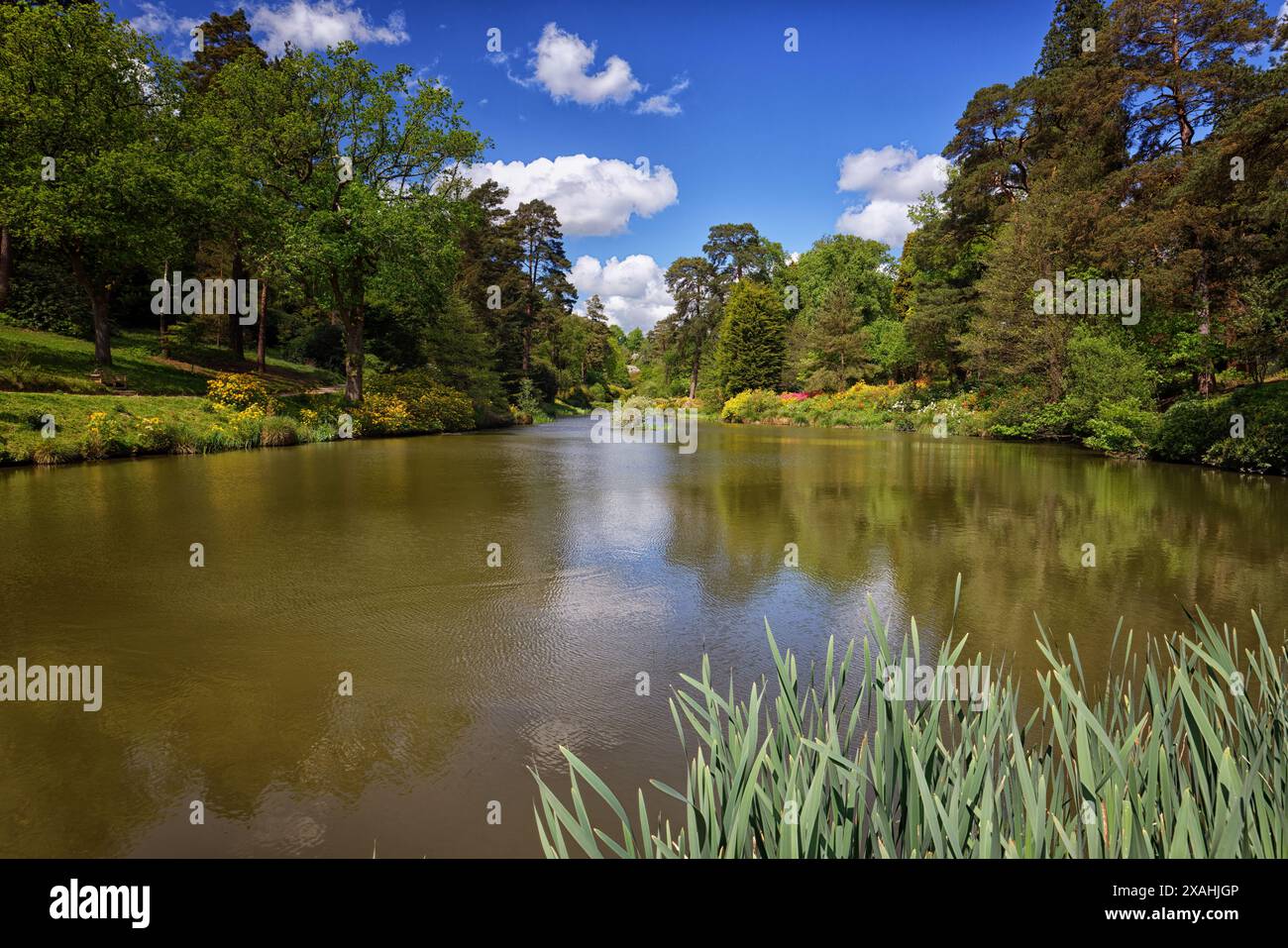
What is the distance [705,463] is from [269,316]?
27844 mm

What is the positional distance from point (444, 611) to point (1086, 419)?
71.9ft

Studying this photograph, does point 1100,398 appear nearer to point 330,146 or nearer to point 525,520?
point 525,520

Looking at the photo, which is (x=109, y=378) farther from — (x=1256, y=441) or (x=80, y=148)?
(x=1256, y=441)

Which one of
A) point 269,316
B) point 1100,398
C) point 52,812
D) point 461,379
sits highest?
point 269,316

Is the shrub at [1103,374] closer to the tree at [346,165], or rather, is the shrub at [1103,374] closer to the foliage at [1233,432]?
the foliage at [1233,432]

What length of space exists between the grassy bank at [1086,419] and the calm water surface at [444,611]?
7.32 feet

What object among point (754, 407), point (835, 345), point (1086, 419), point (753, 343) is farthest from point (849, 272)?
point (1086, 419)

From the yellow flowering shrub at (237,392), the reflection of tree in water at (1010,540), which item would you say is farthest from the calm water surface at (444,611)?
the yellow flowering shrub at (237,392)

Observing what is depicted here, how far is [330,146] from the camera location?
2325cm

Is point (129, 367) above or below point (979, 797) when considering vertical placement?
above

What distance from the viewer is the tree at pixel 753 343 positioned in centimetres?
5019

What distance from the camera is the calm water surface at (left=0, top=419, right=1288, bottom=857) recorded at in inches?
104

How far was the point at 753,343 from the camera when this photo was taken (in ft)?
165
